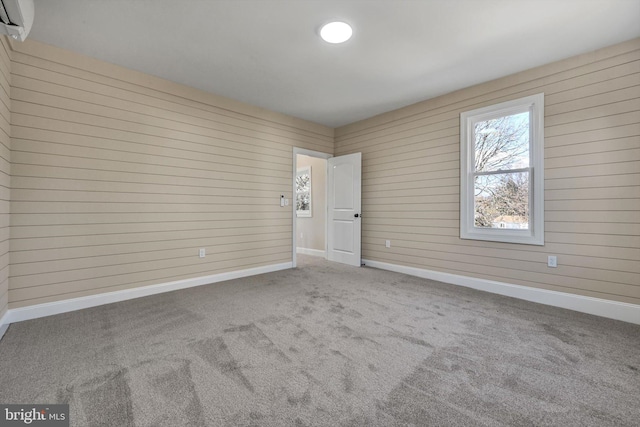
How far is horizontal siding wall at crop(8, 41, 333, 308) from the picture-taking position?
8.56ft

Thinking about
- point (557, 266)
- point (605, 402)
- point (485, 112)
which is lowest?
point (605, 402)

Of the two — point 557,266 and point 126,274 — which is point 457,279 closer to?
point 557,266

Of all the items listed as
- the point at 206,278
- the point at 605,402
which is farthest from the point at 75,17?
the point at 605,402

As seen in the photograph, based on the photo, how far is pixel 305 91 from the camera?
375 cm

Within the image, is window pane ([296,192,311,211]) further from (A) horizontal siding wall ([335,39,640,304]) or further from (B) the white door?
(A) horizontal siding wall ([335,39,640,304])

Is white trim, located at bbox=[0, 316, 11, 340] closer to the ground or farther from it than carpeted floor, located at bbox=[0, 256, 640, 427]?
farther from it

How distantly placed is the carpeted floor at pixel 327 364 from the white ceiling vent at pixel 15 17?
2.21 meters

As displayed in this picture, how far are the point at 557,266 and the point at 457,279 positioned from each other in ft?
3.57

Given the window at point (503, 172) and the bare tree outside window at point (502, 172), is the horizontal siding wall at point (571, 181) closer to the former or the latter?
the window at point (503, 172)

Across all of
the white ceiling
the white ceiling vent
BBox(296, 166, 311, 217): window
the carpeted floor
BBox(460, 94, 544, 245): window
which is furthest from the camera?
BBox(296, 166, 311, 217): window

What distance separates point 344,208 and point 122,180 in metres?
3.43

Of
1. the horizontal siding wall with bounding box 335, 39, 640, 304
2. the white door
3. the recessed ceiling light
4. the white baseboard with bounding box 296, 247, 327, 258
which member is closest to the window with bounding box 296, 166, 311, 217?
the white baseboard with bounding box 296, 247, 327, 258

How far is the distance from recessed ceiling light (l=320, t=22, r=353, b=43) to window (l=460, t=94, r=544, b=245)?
6.81 feet

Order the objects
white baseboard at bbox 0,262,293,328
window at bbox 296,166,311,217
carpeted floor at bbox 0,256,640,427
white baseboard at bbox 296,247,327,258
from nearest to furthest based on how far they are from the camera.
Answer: carpeted floor at bbox 0,256,640,427
white baseboard at bbox 0,262,293,328
white baseboard at bbox 296,247,327,258
window at bbox 296,166,311,217
